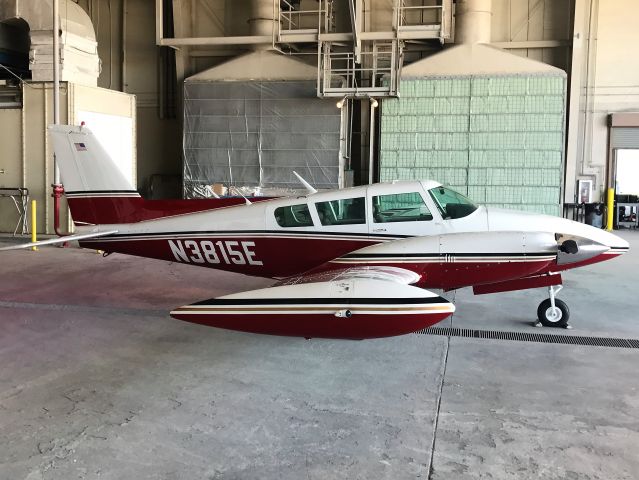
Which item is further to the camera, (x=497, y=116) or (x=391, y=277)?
(x=497, y=116)

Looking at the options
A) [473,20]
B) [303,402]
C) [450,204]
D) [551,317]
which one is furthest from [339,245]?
[473,20]

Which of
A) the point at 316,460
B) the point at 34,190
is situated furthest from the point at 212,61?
the point at 316,460

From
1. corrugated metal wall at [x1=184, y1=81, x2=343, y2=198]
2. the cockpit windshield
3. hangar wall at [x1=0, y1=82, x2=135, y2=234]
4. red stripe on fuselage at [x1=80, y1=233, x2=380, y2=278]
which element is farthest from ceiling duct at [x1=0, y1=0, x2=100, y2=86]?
the cockpit windshield

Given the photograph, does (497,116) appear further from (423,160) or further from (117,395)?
(117,395)

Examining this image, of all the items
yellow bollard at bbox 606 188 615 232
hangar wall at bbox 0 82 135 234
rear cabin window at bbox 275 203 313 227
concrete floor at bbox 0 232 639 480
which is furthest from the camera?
yellow bollard at bbox 606 188 615 232

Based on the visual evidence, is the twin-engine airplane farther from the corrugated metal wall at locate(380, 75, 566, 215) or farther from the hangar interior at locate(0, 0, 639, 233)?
the corrugated metal wall at locate(380, 75, 566, 215)

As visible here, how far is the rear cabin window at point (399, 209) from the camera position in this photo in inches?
271

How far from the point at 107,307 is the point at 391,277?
4127 millimetres

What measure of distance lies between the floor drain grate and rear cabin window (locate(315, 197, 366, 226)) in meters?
1.50

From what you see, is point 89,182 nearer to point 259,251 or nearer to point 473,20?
point 259,251

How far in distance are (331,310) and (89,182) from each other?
178 inches

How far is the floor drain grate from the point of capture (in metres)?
6.12

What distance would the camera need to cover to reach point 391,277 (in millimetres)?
5438

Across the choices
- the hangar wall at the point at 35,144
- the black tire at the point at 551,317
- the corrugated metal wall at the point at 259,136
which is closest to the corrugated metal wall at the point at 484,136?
the corrugated metal wall at the point at 259,136
